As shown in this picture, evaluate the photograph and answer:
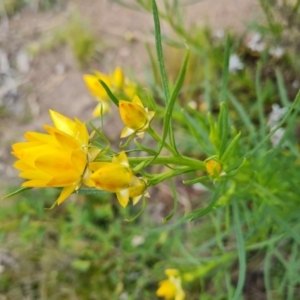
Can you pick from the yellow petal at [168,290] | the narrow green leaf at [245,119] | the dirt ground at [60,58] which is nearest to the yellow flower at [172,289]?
the yellow petal at [168,290]

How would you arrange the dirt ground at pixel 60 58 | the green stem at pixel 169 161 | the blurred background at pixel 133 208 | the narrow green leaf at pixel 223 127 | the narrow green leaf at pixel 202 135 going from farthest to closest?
the dirt ground at pixel 60 58 < the blurred background at pixel 133 208 < the narrow green leaf at pixel 202 135 < the narrow green leaf at pixel 223 127 < the green stem at pixel 169 161

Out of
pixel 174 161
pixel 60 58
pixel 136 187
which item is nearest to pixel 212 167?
pixel 174 161

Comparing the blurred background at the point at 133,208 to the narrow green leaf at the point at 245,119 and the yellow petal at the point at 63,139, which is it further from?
the yellow petal at the point at 63,139

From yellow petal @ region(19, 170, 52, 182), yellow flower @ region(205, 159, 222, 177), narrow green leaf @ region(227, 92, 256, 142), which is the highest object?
yellow petal @ region(19, 170, 52, 182)

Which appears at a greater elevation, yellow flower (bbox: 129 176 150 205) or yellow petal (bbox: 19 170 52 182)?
yellow petal (bbox: 19 170 52 182)

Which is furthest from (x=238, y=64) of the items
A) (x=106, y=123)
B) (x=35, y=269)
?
(x=35, y=269)

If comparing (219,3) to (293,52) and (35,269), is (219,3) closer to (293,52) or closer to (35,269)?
(293,52)

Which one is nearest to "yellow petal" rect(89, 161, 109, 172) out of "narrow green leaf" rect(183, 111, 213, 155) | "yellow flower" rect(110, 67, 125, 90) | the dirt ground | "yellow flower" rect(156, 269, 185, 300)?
"narrow green leaf" rect(183, 111, 213, 155)

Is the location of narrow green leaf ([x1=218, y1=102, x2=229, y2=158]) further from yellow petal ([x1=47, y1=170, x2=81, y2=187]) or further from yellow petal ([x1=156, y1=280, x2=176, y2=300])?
yellow petal ([x1=156, y1=280, x2=176, y2=300])
